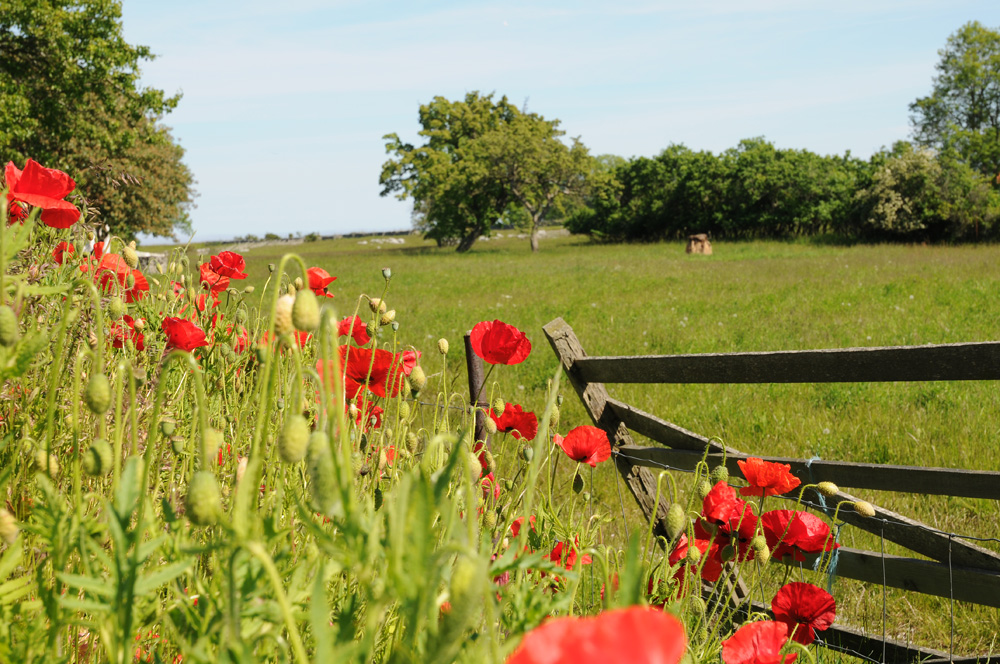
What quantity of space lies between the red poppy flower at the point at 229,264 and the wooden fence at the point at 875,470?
107 cm

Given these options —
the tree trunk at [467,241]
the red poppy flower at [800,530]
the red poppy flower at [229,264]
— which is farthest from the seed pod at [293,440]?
the tree trunk at [467,241]

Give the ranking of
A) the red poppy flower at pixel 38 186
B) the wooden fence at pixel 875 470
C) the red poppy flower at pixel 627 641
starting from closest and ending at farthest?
the red poppy flower at pixel 627 641
the red poppy flower at pixel 38 186
the wooden fence at pixel 875 470

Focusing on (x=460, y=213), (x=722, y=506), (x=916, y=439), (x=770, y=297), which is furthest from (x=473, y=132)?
(x=722, y=506)

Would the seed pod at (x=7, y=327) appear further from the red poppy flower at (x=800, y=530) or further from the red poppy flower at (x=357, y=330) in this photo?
the red poppy flower at (x=800, y=530)

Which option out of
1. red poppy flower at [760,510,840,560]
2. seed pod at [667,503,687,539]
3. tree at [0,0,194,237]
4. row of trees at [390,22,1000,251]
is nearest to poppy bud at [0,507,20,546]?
seed pod at [667,503,687,539]

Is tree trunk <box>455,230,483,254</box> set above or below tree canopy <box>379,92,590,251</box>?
below

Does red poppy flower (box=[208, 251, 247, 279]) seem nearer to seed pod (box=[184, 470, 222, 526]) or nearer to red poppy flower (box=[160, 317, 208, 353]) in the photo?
Result: red poppy flower (box=[160, 317, 208, 353])

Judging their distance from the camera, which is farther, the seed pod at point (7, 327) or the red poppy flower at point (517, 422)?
the red poppy flower at point (517, 422)

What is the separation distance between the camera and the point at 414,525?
0.38 meters

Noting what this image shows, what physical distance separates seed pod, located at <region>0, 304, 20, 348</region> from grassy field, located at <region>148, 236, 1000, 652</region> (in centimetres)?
95

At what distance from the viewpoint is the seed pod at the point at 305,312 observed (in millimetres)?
508

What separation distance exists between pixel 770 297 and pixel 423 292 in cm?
613

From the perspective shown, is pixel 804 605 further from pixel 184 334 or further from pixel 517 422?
pixel 184 334

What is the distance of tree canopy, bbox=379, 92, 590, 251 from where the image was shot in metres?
31.3
